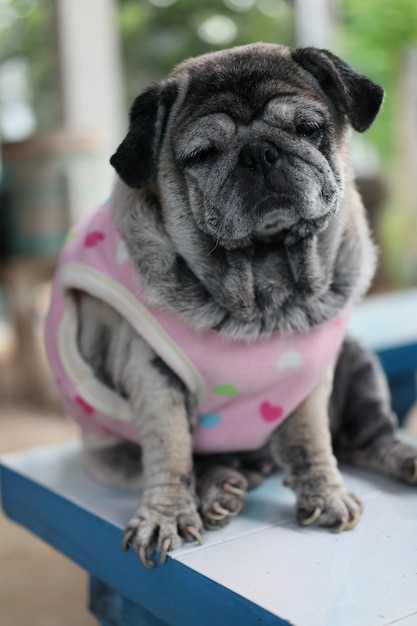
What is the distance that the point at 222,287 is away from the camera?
107cm

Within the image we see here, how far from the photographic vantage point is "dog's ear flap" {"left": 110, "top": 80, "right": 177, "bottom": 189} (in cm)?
103

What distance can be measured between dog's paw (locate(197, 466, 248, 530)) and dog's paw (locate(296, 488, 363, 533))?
0.09 meters

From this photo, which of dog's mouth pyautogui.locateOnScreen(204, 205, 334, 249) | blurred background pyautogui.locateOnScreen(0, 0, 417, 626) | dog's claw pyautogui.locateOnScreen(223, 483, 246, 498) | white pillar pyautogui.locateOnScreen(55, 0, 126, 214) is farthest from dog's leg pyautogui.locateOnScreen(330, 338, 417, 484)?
white pillar pyautogui.locateOnScreen(55, 0, 126, 214)

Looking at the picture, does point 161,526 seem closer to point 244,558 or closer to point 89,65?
point 244,558

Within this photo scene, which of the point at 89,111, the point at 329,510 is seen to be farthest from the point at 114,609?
the point at 89,111

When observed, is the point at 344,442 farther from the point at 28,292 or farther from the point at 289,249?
the point at 28,292

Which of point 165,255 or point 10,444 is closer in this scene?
point 165,255

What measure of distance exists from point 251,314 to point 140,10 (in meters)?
3.13

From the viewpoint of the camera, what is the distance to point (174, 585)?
100 centimetres

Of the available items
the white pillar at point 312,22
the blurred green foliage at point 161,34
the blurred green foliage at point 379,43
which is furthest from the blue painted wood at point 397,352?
the blurred green foliage at point 379,43

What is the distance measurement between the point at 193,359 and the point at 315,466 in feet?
0.72

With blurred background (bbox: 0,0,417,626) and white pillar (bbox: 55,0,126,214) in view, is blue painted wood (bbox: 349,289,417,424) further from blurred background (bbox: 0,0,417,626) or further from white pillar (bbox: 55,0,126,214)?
white pillar (bbox: 55,0,126,214)

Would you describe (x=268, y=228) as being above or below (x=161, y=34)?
below

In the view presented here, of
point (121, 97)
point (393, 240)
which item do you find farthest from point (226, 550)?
point (393, 240)
